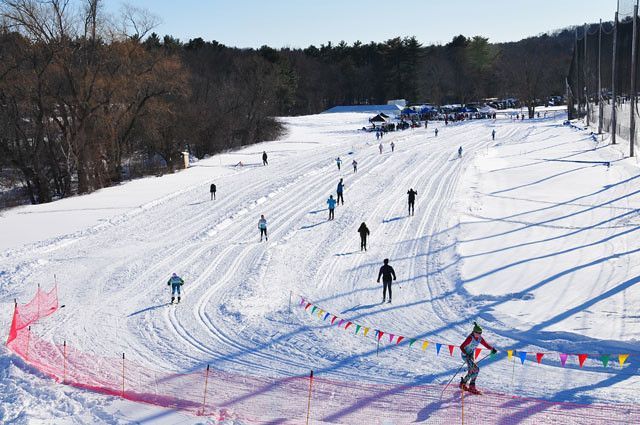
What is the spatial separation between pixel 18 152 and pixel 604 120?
54834mm

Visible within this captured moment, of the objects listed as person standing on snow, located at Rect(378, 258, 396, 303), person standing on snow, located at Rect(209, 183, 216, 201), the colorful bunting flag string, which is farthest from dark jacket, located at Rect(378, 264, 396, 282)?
person standing on snow, located at Rect(209, 183, 216, 201)

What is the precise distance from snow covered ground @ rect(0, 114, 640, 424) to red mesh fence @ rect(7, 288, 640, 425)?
437 mm

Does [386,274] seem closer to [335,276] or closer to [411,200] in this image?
[335,276]

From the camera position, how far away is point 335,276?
66.0 feet

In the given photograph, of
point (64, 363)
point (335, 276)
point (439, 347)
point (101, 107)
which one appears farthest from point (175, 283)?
point (101, 107)

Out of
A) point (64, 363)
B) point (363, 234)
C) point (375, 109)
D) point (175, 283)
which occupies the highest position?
point (375, 109)

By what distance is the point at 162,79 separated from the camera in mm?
50344

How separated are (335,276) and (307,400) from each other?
8869 mm

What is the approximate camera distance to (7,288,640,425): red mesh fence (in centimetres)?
1034

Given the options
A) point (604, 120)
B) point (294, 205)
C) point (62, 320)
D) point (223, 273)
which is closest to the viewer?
point (62, 320)

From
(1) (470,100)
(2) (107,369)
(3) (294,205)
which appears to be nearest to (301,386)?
(2) (107,369)

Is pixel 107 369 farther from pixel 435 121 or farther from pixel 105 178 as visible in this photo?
pixel 435 121

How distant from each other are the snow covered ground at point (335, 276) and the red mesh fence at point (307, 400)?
1.44 ft

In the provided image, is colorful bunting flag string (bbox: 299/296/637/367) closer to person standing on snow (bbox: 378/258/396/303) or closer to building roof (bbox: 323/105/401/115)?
person standing on snow (bbox: 378/258/396/303)
